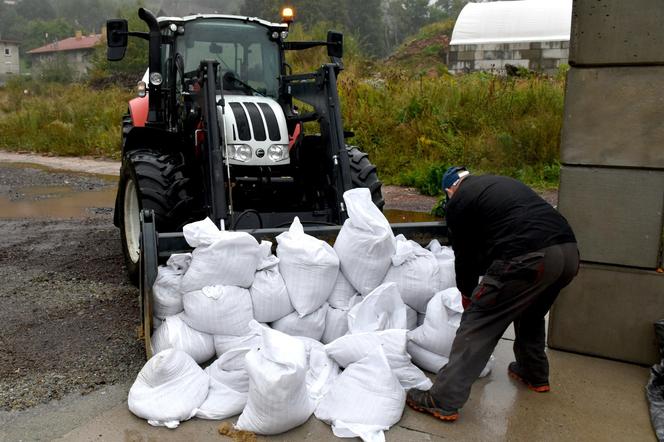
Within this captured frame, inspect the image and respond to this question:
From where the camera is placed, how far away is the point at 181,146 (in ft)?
19.6

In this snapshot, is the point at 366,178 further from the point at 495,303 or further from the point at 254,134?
the point at 495,303

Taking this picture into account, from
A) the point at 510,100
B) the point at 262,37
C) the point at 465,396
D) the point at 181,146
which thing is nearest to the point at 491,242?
the point at 465,396

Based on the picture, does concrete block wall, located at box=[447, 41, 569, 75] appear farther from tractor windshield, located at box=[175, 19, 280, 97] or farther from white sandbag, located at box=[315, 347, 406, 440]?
white sandbag, located at box=[315, 347, 406, 440]

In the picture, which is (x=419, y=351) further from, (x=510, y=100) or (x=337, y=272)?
(x=510, y=100)

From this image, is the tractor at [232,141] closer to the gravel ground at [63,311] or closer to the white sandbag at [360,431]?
the gravel ground at [63,311]

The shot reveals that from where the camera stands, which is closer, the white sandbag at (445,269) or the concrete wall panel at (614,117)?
the concrete wall panel at (614,117)

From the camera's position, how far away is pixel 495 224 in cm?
358

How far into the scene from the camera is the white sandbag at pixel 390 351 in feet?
12.6

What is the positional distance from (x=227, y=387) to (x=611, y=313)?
2.45 metres

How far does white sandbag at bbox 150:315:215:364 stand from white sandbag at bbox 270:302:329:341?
1.40ft

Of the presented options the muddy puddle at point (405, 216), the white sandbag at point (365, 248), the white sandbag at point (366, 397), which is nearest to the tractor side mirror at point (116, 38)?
the white sandbag at point (365, 248)

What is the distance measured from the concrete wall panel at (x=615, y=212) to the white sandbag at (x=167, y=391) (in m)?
2.55

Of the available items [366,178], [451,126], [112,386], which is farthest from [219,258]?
[451,126]

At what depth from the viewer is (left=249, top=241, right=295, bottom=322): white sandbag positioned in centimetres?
413
